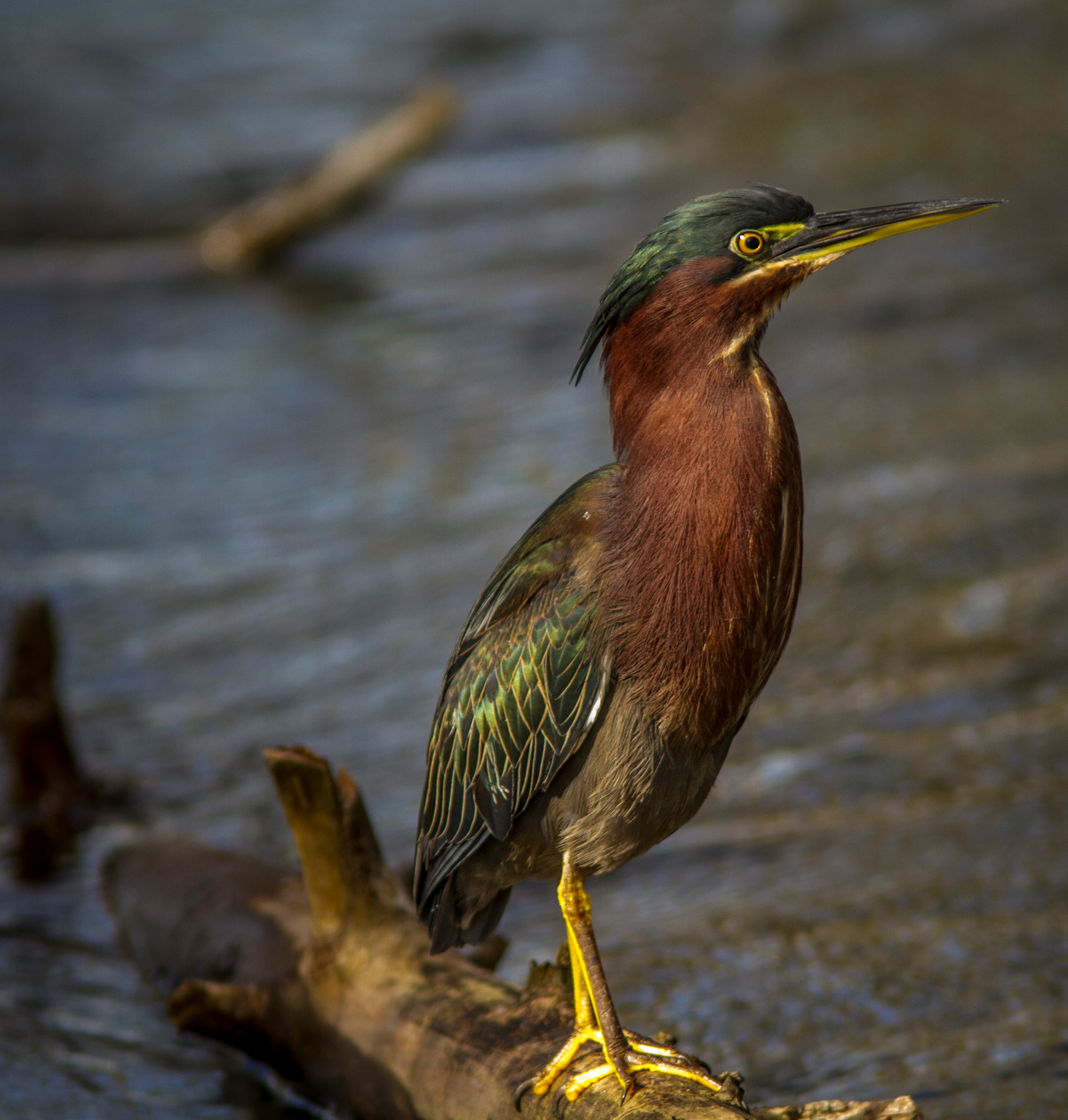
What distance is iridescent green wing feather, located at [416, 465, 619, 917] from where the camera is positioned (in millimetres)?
3732

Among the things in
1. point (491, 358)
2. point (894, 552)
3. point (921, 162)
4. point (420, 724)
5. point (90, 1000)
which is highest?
point (921, 162)

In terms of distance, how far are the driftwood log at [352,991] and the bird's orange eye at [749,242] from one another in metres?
1.85

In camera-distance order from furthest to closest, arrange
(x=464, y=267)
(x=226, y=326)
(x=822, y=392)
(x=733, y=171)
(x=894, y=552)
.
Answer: (x=733, y=171)
(x=464, y=267)
(x=226, y=326)
(x=822, y=392)
(x=894, y=552)

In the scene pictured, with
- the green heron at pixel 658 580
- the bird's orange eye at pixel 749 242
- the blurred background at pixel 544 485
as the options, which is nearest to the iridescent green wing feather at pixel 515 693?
the green heron at pixel 658 580

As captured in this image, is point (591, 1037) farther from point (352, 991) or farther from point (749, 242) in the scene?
point (749, 242)

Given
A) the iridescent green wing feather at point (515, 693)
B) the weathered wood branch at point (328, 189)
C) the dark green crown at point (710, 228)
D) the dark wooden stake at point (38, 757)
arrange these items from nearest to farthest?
1. the dark green crown at point (710, 228)
2. the iridescent green wing feather at point (515, 693)
3. the dark wooden stake at point (38, 757)
4. the weathered wood branch at point (328, 189)

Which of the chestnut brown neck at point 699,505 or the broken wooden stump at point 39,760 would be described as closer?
the chestnut brown neck at point 699,505

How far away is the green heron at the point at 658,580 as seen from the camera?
3.59 metres

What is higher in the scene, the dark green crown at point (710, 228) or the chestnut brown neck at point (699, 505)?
the dark green crown at point (710, 228)

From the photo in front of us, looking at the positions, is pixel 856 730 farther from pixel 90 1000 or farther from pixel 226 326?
pixel 226 326

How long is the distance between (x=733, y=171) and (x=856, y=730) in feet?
32.4

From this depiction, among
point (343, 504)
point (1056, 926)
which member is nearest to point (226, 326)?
point (343, 504)

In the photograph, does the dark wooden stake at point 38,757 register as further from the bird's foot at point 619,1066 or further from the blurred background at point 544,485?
the bird's foot at point 619,1066

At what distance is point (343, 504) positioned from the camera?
9891 millimetres
